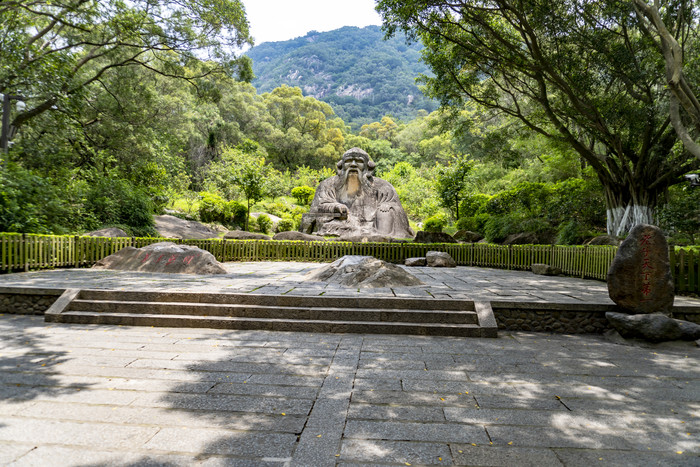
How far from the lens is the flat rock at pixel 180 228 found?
56.5ft

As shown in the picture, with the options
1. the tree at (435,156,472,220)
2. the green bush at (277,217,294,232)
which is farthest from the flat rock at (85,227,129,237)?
the tree at (435,156,472,220)

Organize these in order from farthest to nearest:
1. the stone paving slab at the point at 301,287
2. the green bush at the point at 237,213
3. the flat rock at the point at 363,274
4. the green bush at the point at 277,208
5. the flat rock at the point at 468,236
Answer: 1. the green bush at the point at 277,208
2. the green bush at the point at 237,213
3. the flat rock at the point at 468,236
4. the flat rock at the point at 363,274
5. the stone paving slab at the point at 301,287

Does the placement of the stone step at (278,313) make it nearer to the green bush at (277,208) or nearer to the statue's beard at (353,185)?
the statue's beard at (353,185)

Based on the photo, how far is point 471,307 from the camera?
5.88 m

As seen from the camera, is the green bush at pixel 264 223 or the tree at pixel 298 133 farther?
the tree at pixel 298 133

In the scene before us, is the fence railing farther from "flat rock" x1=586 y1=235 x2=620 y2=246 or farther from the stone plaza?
the stone plaza

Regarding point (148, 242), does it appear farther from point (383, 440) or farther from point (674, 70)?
point (674, 70)

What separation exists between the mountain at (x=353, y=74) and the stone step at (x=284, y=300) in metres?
72.5

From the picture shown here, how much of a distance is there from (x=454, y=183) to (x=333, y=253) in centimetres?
1028

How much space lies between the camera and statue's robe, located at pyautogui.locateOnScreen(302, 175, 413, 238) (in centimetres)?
1602

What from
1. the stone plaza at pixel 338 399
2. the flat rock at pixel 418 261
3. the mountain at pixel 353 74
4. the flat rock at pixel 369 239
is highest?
the mountain at pixel 353 74

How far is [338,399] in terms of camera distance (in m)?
3.18

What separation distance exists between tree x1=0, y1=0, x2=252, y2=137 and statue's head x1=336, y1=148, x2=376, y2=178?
225 inches

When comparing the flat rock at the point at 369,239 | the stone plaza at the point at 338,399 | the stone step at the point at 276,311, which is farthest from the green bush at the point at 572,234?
the stone step at the point at 276,311
